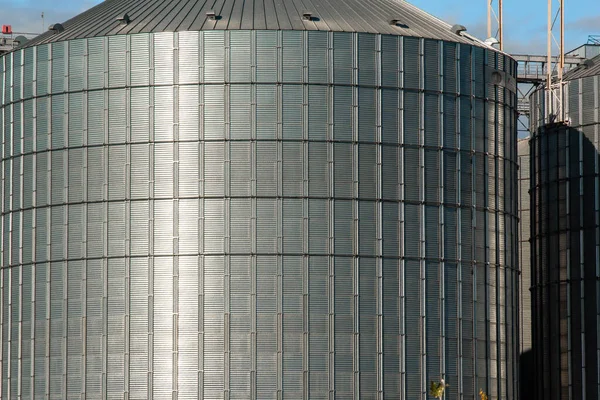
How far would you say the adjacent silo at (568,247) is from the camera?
343ft

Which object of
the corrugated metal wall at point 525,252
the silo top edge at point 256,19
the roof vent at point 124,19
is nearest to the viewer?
the silo top edge at point 256,19

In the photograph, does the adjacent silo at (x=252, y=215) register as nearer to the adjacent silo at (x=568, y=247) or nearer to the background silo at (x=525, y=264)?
the adjacent silo at (x=568, y=247)

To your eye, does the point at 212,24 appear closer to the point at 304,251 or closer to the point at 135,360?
the point at 304,251

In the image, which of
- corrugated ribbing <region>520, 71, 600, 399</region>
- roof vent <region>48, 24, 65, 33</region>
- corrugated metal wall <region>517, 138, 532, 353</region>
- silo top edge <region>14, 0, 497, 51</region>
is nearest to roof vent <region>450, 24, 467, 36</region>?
silo top edge <region>14, 0, 497, 51</region>

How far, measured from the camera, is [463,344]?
304ft

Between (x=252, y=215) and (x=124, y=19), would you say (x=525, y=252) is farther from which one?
(x=124, y=19)

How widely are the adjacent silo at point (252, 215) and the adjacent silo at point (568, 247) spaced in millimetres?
10195

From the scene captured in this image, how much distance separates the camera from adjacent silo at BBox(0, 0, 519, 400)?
89.0 m

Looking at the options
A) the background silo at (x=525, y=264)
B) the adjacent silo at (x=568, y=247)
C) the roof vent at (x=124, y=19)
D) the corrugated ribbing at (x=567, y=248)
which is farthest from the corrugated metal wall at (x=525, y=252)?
the roof vent at (x=124, y=19)

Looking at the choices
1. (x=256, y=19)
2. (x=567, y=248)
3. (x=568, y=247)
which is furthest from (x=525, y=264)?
(x=256, y=19)

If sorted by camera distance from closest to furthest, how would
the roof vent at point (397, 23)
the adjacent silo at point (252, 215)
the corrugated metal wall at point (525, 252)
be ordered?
the adjacent silo at point (252, 215), the roof vent at point (397, 23), the corrugated metal wall at point (525, 252)

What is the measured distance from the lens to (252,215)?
89.8 m

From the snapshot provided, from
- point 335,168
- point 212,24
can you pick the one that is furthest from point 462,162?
point 212,24

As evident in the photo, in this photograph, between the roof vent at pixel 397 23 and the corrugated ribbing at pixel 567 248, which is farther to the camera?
the corrugated ribbing at pixel 567 248
